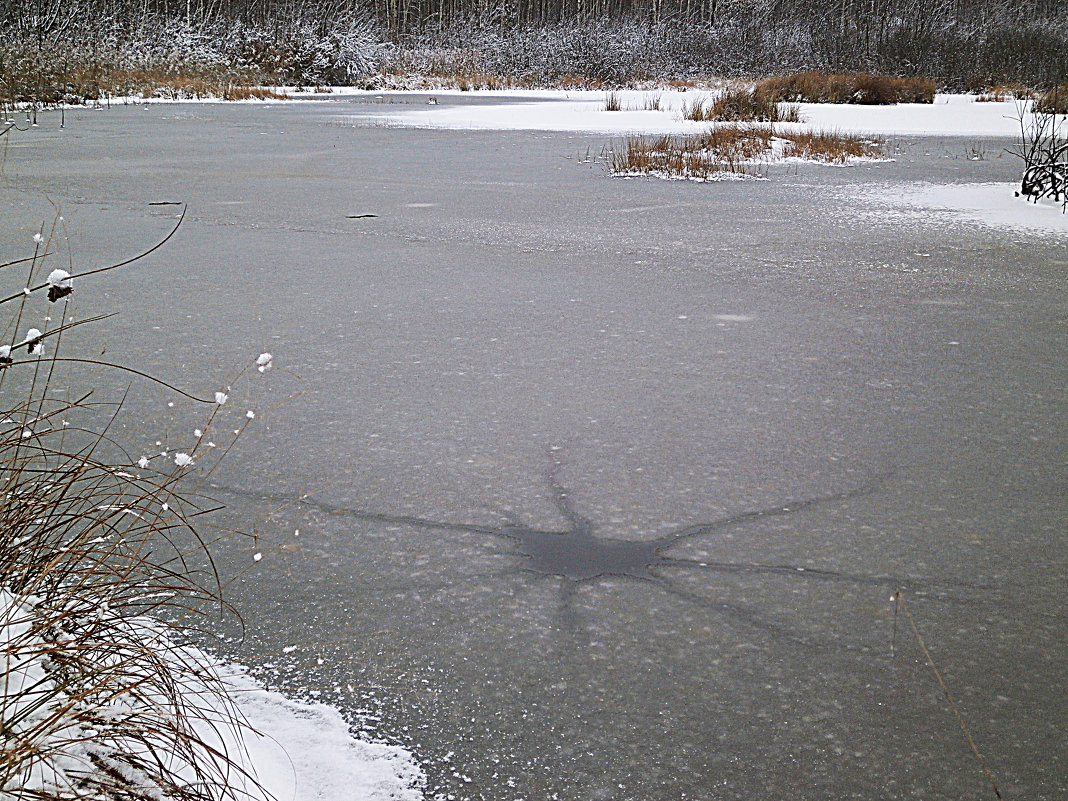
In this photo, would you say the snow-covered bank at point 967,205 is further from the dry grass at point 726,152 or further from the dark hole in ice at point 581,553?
the dark hole in ice at point 581,553

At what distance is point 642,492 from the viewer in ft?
9.75

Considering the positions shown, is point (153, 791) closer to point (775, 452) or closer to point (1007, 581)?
point (1007, 581)

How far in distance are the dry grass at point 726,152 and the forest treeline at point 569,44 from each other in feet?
41.1

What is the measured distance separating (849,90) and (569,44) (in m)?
17.7

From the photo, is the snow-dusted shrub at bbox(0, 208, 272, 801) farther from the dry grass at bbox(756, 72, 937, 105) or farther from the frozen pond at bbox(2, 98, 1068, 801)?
the dry grass at bbox(756, 72, 937, 105)

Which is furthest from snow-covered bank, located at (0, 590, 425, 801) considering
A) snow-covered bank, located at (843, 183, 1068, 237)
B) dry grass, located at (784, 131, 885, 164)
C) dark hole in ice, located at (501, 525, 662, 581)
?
dry grass, located at (784, 131, 885, 164)

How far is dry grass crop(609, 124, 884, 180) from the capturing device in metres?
11.1

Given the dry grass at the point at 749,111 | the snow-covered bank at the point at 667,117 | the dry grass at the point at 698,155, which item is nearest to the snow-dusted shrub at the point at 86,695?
the dry grass at the point at 698,155

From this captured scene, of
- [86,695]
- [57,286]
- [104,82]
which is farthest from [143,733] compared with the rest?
[104,82]

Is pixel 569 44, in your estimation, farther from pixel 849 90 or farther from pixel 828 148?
pixel 828 148

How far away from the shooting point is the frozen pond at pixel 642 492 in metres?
1.90

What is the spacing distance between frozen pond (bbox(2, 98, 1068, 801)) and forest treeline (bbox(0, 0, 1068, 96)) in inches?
691

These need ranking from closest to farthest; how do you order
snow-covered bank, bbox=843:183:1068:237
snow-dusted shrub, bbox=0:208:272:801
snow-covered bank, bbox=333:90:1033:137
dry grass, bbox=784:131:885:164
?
snow-dusted shrub, bbox=0:208:272:801 → snow-covered bank, bbox=843:183:1068:237 → dry grass, bbox=784:131:885:164 → snow-covered bank, bbox=333:90:1033:137

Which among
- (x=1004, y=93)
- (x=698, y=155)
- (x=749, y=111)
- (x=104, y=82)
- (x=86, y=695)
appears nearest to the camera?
(x=86, y=695)
